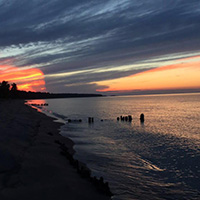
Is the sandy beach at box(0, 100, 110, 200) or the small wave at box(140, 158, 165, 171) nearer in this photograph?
the sandy beach at box(0, 100, 110, 200)

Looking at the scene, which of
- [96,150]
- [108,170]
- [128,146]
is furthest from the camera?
[128,146]

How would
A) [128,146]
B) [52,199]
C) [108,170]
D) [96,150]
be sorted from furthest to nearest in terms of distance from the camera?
[128,146] < [96,150] < [108,170] < [52,199]

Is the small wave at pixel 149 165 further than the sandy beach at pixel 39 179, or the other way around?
the small wave at pixel 149 165

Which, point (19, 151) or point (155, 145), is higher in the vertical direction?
point (19, 151)

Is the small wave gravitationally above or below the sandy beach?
below

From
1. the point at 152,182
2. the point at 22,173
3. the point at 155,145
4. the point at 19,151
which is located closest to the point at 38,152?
the point at 19,151

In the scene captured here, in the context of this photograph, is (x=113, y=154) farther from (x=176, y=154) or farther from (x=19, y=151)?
(x=19, y=151)

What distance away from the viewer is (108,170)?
14.3 meters

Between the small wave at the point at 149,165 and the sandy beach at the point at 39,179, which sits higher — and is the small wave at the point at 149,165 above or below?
below

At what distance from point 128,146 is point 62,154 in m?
9.07

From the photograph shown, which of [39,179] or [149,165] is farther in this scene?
[149,165]

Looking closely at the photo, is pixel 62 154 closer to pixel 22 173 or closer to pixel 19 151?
pixel 19 151

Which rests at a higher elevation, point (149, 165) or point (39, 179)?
point (39, 179)

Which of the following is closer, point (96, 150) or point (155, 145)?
point (96, 150)
